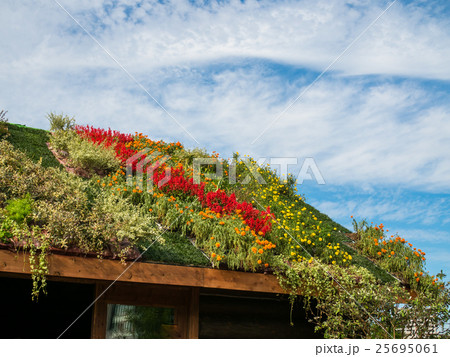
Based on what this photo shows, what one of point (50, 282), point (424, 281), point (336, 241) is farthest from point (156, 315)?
point (424, 281)

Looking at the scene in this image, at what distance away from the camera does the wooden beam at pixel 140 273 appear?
5246 mm

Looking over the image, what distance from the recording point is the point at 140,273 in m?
6.02

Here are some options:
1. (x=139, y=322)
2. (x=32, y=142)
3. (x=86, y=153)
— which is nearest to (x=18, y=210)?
(x=139, y=322)

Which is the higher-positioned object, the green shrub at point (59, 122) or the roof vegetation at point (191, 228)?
the green shrub at point (59, 122)

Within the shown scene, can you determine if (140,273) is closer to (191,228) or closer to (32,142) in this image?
(191,228)

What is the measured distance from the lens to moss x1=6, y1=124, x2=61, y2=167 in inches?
357

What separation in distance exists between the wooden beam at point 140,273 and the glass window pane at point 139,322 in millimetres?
1010

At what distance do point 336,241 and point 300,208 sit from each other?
69.1 inches

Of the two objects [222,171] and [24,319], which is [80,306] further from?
[222,171]

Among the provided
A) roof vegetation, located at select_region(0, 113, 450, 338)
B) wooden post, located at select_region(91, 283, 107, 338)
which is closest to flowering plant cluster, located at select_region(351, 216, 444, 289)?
roof vegetation, located at select_region(0, 113, 450, 338)

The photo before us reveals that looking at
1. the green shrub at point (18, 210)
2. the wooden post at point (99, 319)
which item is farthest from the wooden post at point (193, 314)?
the green shrub at point (18, 210)

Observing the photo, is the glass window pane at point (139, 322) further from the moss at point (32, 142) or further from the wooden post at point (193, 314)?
the moss at point (32, 142)

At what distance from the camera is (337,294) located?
7.62 metres

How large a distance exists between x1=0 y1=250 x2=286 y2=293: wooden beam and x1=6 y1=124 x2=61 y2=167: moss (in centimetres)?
374
